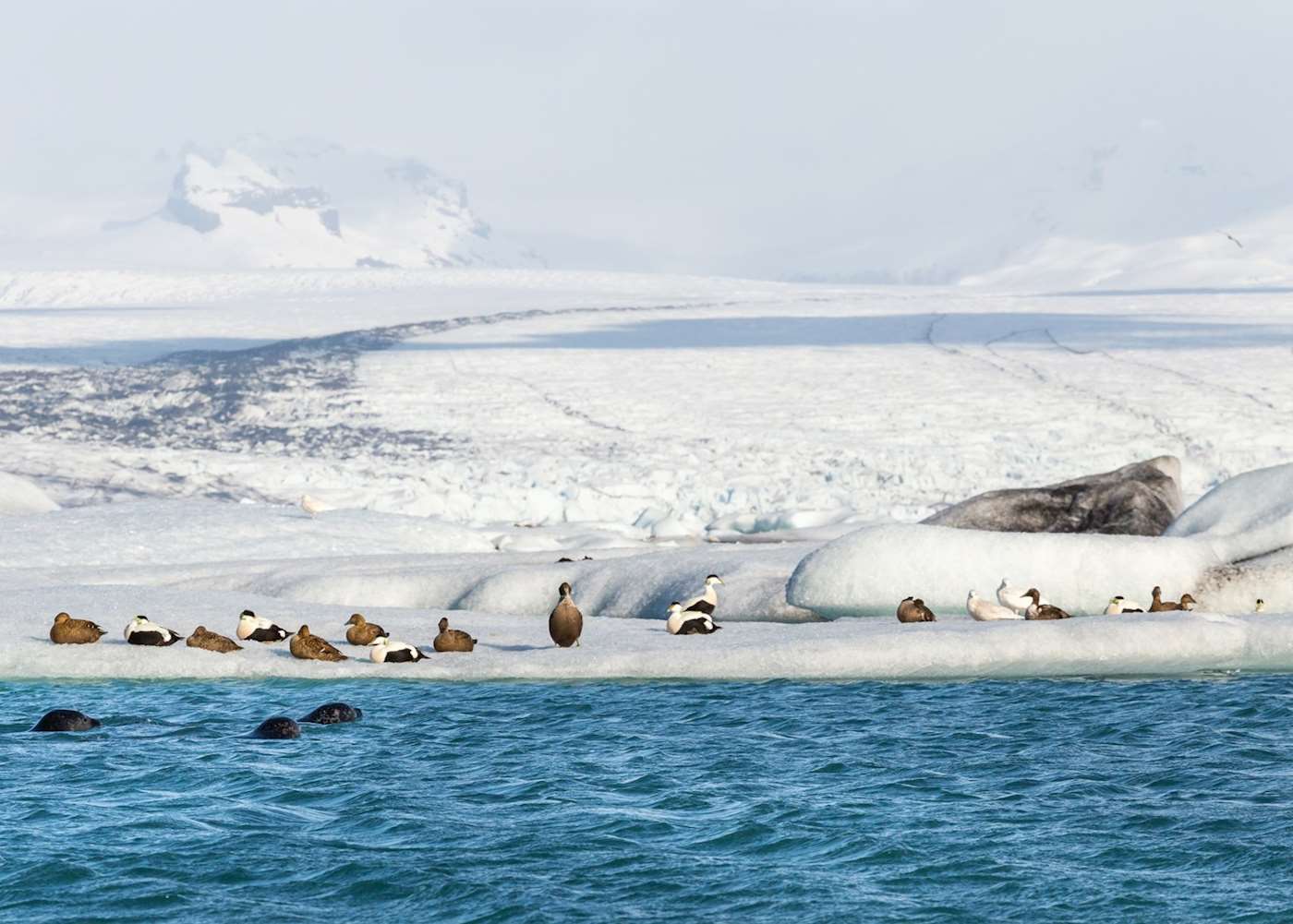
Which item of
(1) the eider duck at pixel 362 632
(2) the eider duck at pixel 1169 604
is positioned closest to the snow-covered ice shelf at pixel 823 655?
(1) the eider duck at pixel 362 632

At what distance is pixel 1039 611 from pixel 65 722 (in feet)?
27.9

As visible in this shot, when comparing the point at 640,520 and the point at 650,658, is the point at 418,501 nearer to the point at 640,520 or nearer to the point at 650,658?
the point at 640,520

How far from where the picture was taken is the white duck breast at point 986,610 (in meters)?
16.4

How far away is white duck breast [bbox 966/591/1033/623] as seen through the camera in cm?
1638

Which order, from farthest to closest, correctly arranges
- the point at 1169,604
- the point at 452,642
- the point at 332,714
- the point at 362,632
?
the point at 1169,604 → the point at 362,632 → the point at 452,642 → the point at 332,714

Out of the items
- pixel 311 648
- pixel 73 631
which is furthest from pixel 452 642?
pixel 73 631

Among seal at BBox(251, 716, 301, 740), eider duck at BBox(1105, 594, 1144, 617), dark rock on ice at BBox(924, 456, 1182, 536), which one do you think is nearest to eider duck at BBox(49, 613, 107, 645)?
seal at BBox(251, 716, 301, 740)

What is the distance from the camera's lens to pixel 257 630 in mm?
16078

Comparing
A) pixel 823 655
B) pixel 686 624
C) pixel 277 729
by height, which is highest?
pixel 686 624

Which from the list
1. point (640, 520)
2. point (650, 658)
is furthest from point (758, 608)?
point (640, 520)

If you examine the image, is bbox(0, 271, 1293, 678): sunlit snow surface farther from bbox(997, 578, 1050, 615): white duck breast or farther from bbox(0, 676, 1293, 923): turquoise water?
bbox(0, 676, 1293, 923): turquoise water

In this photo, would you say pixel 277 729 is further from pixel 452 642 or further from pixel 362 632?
pixel 362 632

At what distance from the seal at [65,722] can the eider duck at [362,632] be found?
135 inches

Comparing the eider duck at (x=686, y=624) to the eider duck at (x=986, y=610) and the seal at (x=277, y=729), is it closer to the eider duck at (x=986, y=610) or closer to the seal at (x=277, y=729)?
the eider duck at (x=986, y=610)
